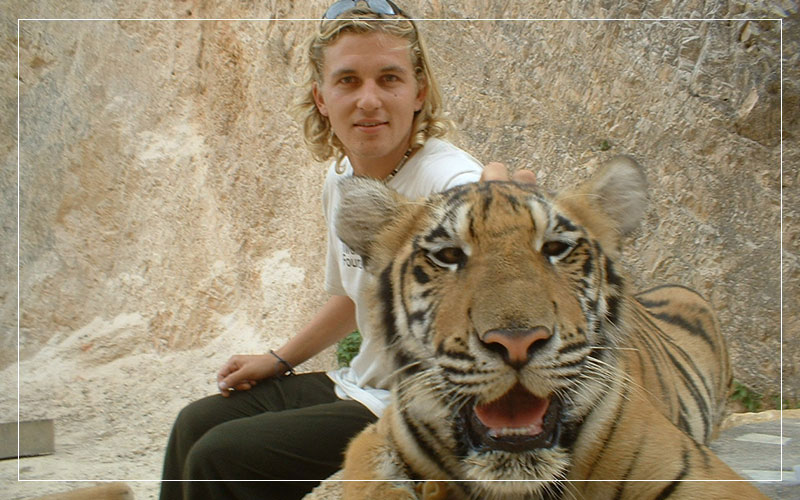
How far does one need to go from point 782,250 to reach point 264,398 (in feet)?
3.26

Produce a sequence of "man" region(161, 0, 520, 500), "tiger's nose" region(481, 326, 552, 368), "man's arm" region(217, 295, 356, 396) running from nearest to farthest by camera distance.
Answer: "tiger's nose" region(481, 326, 552, 368) → "man" region(161, 0, 520, 500) → "man's arm" region(217, 295, 356, 396)

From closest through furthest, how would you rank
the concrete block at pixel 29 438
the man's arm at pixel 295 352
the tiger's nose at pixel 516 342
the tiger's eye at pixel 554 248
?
1. the tiger's nose at pixel 516 342
2. the tiger's eye at pixel 554 248
3. the concrete block at pixel 29 438
4. the man's arm at pixel 295 352

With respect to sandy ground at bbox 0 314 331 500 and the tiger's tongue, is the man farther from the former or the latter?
the tiger's tongue

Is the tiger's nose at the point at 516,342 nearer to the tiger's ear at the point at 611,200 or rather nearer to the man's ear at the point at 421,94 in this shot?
the tiger's ear at the point at 611,200

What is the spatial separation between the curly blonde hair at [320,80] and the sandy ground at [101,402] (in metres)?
0.35

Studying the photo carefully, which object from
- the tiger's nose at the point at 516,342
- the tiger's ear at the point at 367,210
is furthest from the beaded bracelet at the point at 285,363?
the tiger's nose at the point at 516,342

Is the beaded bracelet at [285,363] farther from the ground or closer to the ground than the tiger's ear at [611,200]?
closer to the ground

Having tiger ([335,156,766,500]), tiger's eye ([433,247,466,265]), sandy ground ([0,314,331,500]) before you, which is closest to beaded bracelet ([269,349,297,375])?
sandy ground ([0,314,331,500])

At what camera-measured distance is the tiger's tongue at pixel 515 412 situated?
0.89m

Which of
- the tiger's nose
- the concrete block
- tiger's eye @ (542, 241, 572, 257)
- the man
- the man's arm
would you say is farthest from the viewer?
the man's arm

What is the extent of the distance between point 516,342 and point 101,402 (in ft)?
2.42

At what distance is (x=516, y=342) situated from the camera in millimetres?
838

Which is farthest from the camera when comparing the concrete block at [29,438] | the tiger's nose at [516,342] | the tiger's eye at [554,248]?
the concrete block at [29,438]

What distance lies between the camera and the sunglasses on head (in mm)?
1076
